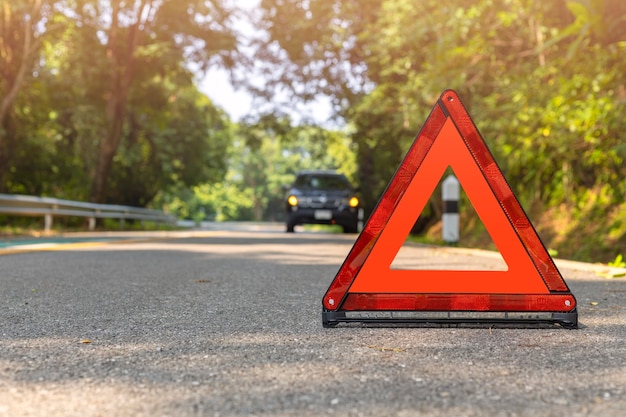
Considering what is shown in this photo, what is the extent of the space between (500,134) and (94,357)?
12.8 meters

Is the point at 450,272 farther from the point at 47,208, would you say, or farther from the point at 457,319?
the point at 47,208

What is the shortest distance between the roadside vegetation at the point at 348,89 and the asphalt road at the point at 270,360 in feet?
16.0

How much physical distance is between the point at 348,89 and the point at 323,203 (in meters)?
7.91

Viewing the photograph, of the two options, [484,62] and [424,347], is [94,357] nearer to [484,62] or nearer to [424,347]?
[424,347]

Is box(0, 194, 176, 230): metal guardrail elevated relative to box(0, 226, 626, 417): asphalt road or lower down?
elevated

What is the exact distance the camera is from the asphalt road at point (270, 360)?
2.90 m

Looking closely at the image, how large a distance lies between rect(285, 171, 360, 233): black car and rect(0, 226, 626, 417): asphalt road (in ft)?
48.4

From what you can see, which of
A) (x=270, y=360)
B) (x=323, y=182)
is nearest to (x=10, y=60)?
(x=323, y=182)

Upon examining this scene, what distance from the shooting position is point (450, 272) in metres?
4.66

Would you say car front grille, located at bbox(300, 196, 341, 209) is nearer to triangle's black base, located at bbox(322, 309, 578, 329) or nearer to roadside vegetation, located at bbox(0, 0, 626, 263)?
roadside vegetation, located at bbox(0, 0, 626, 263)

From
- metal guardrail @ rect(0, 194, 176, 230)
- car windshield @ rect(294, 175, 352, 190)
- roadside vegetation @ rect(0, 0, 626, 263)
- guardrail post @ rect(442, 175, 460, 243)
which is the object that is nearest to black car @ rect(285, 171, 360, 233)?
car windshield @ rect(294, 175, 352, 190)

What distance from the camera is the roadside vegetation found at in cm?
1243

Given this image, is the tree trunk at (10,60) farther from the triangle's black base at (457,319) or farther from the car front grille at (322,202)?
the triangle's black base at (457,319)

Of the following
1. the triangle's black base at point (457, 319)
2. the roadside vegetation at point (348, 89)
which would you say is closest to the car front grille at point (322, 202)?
the roadside vegetation at point (348, 89)
